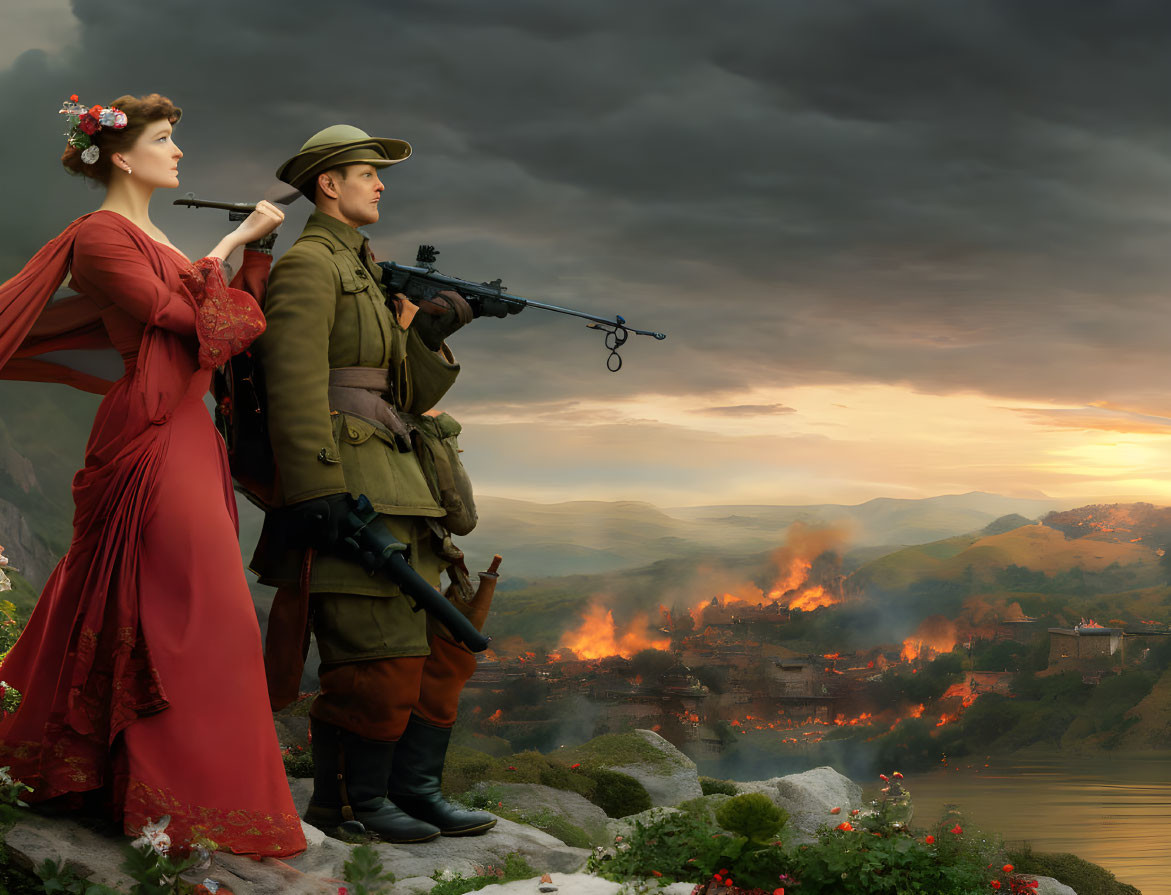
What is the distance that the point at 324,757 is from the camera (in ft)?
20.3

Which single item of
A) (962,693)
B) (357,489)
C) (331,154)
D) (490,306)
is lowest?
(962,693)

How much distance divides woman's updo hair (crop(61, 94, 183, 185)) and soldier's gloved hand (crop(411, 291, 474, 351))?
1655 millimetres

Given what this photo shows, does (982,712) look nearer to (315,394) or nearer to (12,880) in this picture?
(315,394)

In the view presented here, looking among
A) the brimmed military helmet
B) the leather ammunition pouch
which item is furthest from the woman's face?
the leather ammunition pouch

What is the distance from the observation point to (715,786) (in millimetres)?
9977

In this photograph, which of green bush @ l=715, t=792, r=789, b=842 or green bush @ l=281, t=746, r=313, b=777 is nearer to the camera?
green bush @ l=715, t=792, r=789, b=842

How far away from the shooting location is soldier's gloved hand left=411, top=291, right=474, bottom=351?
6.38 m

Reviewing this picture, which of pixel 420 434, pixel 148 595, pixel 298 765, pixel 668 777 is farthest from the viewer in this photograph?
pixel 668 777

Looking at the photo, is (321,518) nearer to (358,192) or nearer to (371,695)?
(371,695)

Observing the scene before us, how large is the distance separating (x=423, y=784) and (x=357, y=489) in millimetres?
1797

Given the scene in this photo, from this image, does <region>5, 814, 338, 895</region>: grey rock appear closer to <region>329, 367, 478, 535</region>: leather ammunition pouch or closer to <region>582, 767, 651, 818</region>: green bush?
<region>329, 367, 478, 535</region>: leather ammunition pouch

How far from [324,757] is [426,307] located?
245cm

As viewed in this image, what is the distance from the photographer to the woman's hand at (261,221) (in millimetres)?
5624

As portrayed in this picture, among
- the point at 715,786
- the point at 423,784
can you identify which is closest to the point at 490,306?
the point at 423,784
